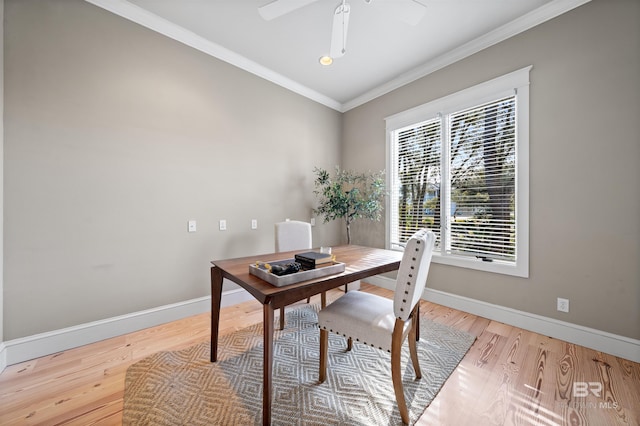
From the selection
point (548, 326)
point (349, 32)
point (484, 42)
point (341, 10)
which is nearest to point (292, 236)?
point (341, 10)

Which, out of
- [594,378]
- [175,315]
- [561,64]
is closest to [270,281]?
[175,315]

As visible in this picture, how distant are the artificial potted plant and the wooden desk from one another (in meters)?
1.11

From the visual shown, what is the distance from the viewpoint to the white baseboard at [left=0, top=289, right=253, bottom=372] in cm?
174

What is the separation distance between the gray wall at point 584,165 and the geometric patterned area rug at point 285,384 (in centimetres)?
94

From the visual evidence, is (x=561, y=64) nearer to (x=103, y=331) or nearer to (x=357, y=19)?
(x=357, y=19)

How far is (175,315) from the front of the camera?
2406 millimetres

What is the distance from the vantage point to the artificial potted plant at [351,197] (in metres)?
3.27

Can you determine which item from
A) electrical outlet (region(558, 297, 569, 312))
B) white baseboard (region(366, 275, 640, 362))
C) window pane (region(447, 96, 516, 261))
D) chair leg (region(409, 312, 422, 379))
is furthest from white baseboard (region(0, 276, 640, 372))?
chair leg (region(409, 312, 422, 379))

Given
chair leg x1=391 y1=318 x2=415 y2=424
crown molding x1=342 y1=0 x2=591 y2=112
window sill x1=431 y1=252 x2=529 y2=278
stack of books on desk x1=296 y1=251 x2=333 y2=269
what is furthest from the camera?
window sill x1=431 y1=252 x2=529 y2=278

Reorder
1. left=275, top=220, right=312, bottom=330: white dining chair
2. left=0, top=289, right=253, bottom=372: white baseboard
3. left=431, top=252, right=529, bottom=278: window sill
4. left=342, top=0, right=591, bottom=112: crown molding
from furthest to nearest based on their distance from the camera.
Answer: left=275, top=220, right=312, bottom=330: white dining chair → left=431, top=252, right=529, bottom=278: window sill → left=342, top=0, right=591, bottom=112: crown molding → left=0, top=289, right=253, bottom=372: white baseboard

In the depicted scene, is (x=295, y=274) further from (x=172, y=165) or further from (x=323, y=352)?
(x=172, y=165)

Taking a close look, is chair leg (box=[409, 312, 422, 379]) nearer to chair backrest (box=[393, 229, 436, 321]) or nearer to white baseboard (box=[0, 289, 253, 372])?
chair backrest (box=[393, 229, 436, 321])

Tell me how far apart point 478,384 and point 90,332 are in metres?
2.93

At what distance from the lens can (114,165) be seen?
6.84 ft
